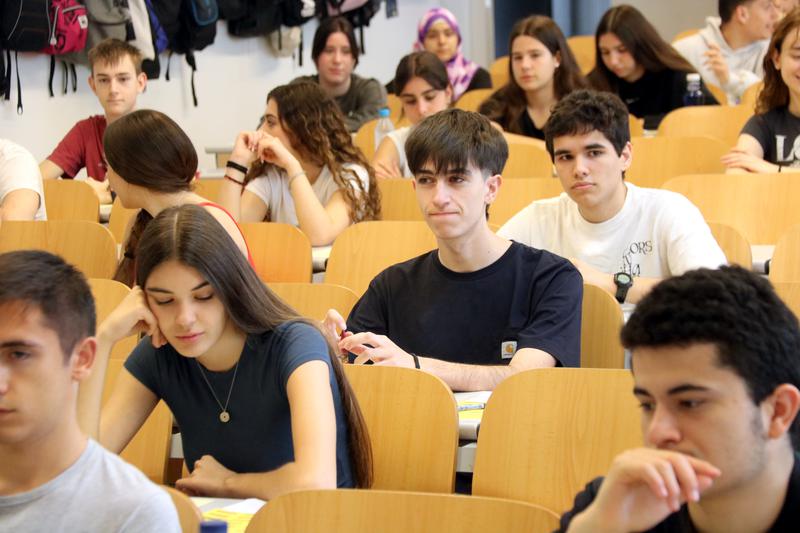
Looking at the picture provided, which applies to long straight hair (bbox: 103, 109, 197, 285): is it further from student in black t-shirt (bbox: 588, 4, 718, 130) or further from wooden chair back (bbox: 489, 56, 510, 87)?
wooden chair back (bbox: 489, 56, 510, 87)

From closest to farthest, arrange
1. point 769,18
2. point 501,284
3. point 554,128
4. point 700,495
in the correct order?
point 700,495 → point 501,284 → point 554,128 → point 769,18

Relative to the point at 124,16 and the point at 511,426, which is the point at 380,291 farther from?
the point at 124,16

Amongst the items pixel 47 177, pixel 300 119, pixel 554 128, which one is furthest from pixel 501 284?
pixel 47 177

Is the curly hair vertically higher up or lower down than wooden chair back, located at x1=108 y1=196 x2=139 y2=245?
higher up

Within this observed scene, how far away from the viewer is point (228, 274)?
2264 mm

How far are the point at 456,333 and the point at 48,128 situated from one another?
3.82 meters

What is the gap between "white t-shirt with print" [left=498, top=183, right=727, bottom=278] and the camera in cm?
325

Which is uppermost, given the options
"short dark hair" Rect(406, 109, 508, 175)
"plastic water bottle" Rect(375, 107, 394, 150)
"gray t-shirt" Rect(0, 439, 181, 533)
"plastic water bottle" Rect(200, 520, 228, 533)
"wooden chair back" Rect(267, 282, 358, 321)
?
"plastic water bottle" Rect(375, 107, 394, 150)

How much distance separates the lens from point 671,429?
1354mm

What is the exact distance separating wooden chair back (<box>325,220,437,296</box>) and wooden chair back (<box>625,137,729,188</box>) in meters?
1.45

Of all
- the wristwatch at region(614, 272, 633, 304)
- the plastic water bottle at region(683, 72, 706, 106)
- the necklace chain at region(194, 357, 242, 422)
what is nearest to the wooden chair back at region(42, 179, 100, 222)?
the wristwatch at region(614, 272, 633, 304)

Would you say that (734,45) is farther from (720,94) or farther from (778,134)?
(778,134)

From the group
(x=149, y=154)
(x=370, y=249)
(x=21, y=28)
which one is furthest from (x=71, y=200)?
(x=370, y=249)

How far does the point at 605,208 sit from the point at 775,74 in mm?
1477
